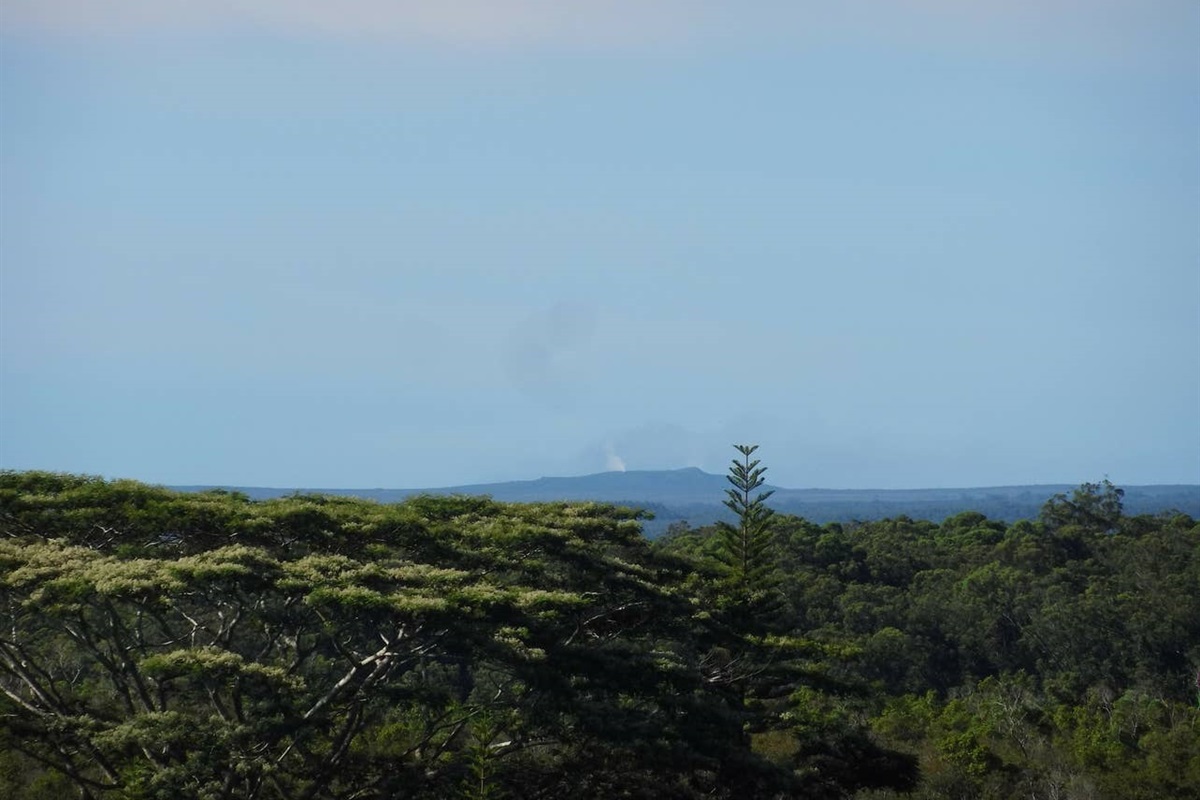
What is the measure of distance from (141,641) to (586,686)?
6.57 m

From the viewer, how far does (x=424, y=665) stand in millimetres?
24766

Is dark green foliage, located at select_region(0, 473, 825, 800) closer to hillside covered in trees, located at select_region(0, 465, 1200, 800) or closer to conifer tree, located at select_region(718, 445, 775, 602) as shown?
hillside covered in trees, located at select_region(0, 465, 1200, 800)

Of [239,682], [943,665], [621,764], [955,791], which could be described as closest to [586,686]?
[621,764]

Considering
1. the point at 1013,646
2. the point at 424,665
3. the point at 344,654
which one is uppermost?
the point at 344,654

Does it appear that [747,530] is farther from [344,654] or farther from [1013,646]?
[1013,646]

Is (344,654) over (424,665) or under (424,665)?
over

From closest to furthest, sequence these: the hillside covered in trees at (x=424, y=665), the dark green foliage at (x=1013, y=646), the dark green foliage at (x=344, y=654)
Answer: the dark green foliage at (x=344, y=654) < the hillside covered in trees at (x=424, y=665) < the dark green foliage at (x=1013, y=646)

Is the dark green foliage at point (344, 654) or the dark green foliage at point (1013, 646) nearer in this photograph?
the dark green foliage at point (344, 654)

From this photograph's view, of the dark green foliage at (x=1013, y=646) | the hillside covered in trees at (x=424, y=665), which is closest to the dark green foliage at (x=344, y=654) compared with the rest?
the hillside covered in trees at (x=424, y=665)

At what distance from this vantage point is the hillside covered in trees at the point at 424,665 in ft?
58.1

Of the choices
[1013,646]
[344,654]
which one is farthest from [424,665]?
[1013,646]

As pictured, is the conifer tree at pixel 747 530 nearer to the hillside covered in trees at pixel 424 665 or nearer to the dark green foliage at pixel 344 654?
the hillside covered in trees at pixel 424 665

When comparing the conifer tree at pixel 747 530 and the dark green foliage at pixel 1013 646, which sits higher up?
the conifer tree at pixel 747 530

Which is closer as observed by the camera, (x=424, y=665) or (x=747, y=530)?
(x=424, y=665)
